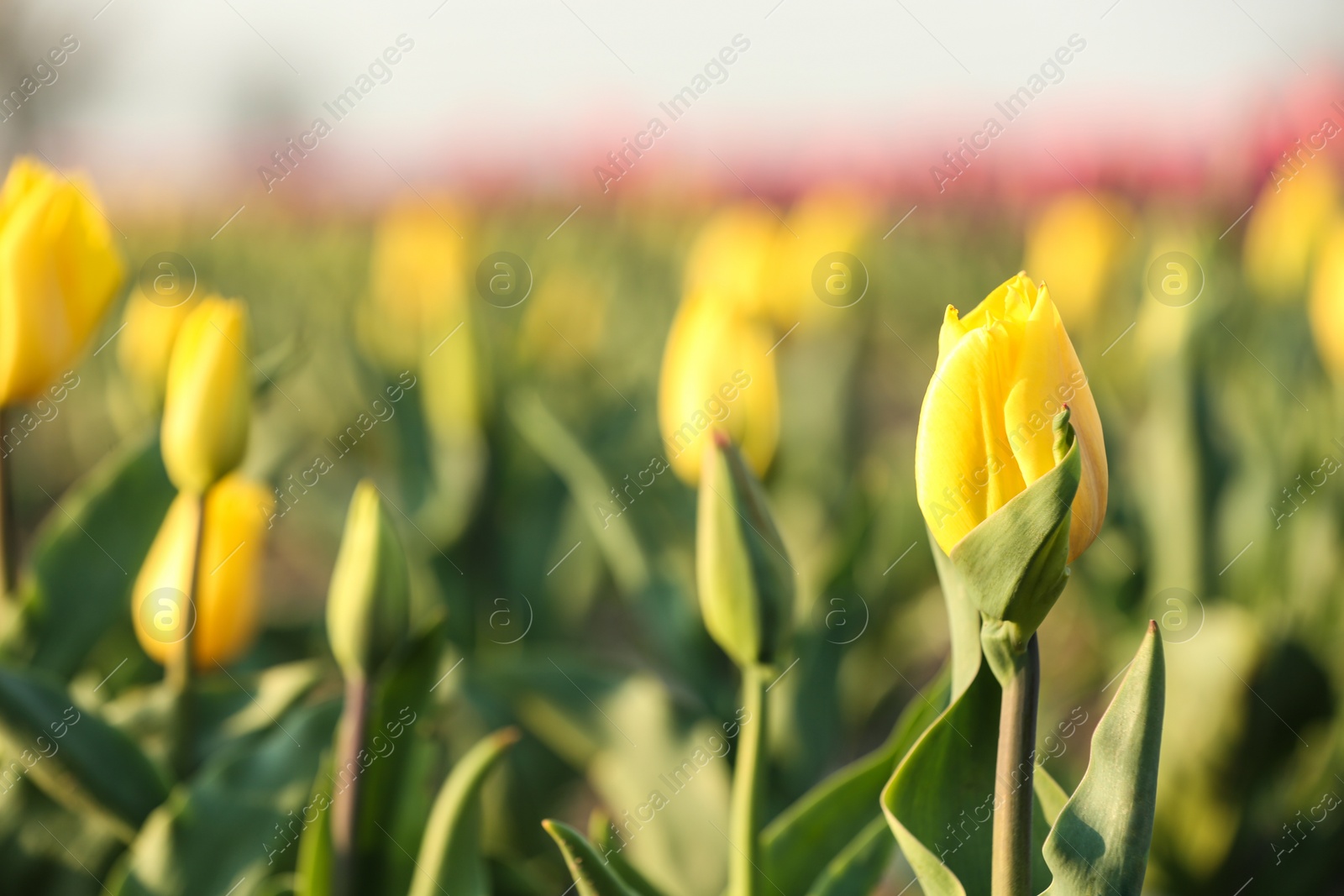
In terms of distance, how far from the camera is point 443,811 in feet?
2.38

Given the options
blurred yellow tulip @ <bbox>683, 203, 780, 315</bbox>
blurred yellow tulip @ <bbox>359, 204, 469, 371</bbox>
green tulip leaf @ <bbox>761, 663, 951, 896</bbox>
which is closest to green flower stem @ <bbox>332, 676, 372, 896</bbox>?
green tulip leaf @ <bbox>761, 663, 951, 896</bbox>

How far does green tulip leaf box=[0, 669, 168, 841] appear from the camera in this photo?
0.83 metres

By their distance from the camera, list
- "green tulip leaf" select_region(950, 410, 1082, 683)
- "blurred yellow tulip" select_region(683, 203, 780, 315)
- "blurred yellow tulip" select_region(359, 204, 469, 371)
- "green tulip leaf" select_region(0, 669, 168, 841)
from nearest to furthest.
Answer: "green tulip leaf" select_region(950, 410, 1082, 683), "green tulip leaf" select_region(0, 669, 168, 841), "blurred yellow tulip" select_region(683, 203, 780, 315), "blurred yellow tulip" select_region(359, 204, 469, 371)

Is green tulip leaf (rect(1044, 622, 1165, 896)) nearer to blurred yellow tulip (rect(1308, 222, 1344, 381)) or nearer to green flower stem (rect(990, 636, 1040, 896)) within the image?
green flower stem (rect(990, 636, 1040, 896))

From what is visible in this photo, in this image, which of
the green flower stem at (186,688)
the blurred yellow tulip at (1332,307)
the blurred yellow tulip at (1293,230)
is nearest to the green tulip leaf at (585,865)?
the green flower stem at (186,688)

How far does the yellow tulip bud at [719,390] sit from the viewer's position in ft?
3.70

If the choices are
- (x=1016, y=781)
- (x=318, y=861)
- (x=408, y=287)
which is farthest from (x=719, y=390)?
(x=408, y=287)

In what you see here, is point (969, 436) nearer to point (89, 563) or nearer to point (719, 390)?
point (719, 390)

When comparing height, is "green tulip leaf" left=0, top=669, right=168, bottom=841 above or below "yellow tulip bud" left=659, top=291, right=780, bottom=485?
above

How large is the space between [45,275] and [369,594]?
1.41 ft

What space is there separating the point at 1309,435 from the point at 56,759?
1685 millimetres

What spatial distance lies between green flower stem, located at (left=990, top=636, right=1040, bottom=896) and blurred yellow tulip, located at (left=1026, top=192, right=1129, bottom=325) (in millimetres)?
2165

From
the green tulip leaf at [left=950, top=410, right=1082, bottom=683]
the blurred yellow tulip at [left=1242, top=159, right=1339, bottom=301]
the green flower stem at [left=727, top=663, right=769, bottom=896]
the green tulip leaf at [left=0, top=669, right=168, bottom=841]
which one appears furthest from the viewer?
the blurred yellow tulip at [left=1242, top=159, right=1339, bottom=301]

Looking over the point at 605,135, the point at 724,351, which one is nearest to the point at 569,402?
the point at 724,351
